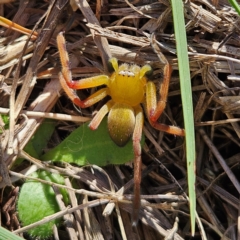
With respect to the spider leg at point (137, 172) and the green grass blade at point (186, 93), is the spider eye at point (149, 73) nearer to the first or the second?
the spider leg at point (137, 172)

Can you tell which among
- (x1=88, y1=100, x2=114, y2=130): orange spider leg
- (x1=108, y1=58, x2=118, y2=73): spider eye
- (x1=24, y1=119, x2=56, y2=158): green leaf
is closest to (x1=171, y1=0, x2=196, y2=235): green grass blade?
(x1=108, y1=58, x2=118, y2=73): spider eye

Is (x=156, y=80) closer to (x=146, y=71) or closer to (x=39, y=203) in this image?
(x=146, y=71)

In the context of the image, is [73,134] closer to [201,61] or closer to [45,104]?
[45,104]

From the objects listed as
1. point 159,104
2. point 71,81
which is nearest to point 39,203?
point 71,81

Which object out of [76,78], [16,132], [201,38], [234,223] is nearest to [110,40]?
[76,78]

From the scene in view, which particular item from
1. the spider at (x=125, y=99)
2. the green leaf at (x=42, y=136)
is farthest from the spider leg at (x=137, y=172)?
the green leaf at (x=42, y=136)

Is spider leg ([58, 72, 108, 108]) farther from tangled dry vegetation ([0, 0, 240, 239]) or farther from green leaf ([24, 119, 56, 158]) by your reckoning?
green leaf ([24, 119, 56, 158])
